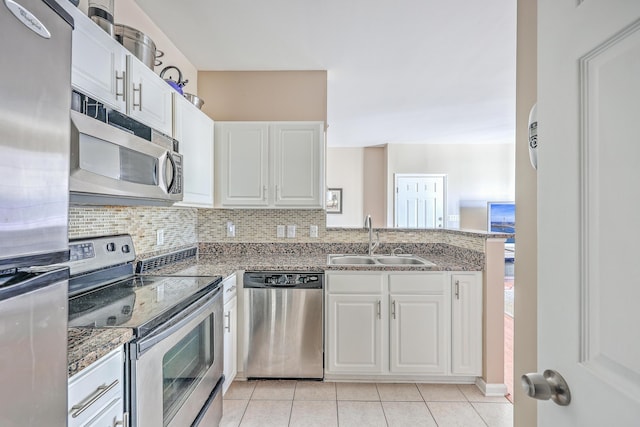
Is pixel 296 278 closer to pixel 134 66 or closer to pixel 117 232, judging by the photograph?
pixel 117 232

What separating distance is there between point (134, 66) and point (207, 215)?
1.52 m

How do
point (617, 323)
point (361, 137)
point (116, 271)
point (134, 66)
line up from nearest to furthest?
point (617, 323)
point (134, 66)
point (116, 271)
point (361, 137)

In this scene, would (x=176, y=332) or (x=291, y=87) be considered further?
(x=291, y=87)

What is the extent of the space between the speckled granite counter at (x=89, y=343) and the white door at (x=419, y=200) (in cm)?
573

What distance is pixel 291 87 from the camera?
2.92 m

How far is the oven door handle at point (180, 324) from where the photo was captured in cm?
107

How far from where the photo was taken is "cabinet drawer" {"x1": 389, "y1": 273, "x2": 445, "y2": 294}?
7.52 feet

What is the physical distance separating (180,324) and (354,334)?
134 cm

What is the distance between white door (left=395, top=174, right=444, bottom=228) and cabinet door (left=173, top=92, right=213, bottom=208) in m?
4.49

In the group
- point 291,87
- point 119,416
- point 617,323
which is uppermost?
point 291,87

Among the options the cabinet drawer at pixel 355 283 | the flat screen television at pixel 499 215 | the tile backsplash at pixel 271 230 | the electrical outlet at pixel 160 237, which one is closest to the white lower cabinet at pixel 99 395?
the electrical outlet at pixel 160 237

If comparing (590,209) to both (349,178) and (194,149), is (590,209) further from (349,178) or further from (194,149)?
(349,178)

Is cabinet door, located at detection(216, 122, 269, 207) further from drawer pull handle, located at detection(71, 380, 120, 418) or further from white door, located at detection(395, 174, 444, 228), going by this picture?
white door, located at detection(395, 174, 444, 228)

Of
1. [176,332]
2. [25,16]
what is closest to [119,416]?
[176,332]
